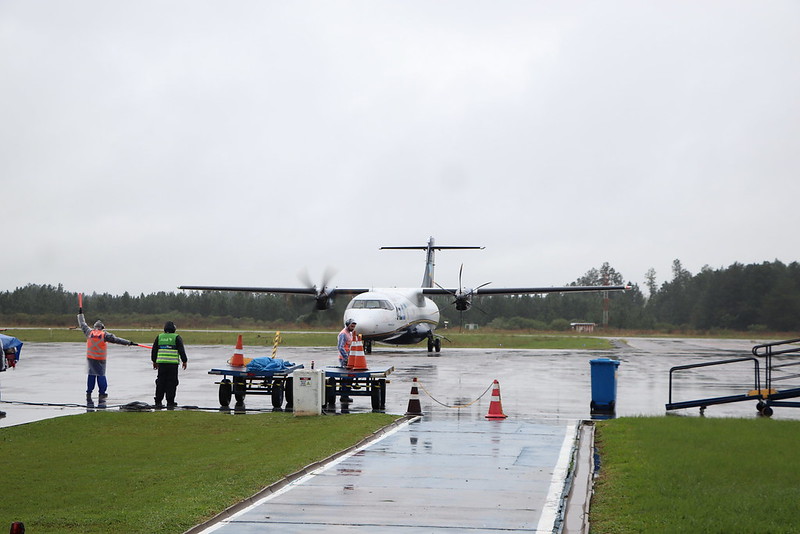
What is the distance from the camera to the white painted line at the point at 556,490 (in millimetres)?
6945

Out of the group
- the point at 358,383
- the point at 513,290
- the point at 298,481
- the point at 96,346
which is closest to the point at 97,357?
the point at 96,346

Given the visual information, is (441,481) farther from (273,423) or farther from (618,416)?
(618,416)

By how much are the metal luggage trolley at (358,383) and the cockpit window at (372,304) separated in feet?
60.5

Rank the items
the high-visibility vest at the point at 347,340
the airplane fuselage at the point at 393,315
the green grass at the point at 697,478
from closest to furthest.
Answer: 1. the green grass at the point at 697,478
2. the high-visibility vest at the point at 347,340
3. the airplane fuselage at the point at 393,315

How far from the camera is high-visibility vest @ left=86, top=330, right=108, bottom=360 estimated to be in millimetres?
17047

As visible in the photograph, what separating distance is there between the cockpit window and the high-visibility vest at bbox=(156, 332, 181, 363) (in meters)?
18.4

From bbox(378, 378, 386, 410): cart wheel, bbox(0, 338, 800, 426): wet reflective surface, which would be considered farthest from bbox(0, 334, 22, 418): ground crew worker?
bbox(378, 378, 386, 410): cart wheel

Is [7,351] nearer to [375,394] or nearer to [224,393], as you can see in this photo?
[224,393]

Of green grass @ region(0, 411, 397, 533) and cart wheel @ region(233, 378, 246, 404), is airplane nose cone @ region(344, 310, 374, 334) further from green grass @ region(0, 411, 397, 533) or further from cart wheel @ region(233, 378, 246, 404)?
green grass @ region(0, 411, 397, 533)

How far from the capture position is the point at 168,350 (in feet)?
53.0

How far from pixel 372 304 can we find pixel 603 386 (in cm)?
2009

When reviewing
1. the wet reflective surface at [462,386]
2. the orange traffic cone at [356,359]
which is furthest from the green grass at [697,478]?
the orange traffic cone at [356,359]

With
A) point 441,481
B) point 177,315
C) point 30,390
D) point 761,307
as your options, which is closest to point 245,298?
point 177,315

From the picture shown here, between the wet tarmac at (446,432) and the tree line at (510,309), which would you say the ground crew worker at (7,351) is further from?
the tree line at (510,309)
